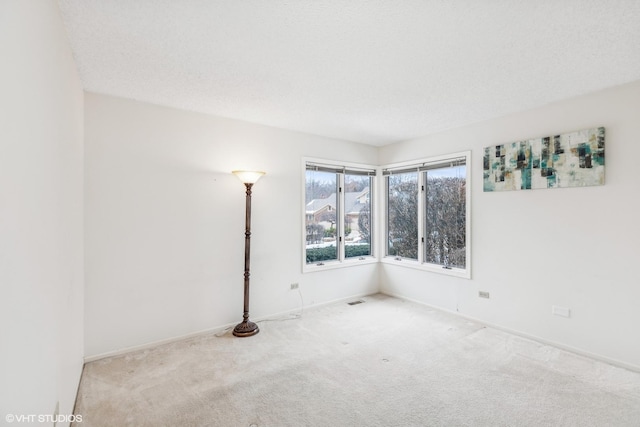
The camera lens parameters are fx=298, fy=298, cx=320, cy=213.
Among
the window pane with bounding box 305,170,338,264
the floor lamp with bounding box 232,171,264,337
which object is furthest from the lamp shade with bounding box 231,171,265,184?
the window pane with bounding box 305,170,338,264

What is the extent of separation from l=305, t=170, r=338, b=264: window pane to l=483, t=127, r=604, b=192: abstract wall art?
214 centimetres

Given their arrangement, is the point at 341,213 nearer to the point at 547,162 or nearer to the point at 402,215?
the point at 402,215

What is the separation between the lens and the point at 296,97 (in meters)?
2.99

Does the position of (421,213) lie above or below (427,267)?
above

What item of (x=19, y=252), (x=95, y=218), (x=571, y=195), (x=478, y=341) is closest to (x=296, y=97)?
(x=95, y=218)

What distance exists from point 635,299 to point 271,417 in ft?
10.6

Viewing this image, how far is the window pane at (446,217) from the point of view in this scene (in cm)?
403

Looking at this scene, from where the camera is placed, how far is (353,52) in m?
2.17

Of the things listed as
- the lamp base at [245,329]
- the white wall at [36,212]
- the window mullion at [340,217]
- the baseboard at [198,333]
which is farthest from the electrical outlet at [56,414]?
the window mullion at [340,217]

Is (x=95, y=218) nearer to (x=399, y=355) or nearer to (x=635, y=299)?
(x=399, y=355)

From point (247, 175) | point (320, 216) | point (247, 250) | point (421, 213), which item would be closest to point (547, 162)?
point (421, 213)

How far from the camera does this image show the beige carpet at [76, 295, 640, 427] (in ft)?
6.75

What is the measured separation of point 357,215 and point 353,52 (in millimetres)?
3111

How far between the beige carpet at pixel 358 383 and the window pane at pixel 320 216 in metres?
1.35
